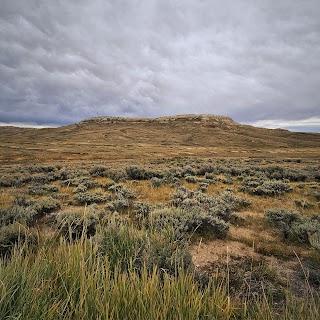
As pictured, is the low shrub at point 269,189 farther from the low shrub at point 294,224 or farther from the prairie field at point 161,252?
the low shrub at point 294,224

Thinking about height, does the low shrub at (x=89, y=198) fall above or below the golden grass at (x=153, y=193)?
above

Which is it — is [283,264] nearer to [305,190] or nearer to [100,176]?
[305,190]

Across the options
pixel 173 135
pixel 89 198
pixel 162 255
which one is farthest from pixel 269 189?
pixel 173 135

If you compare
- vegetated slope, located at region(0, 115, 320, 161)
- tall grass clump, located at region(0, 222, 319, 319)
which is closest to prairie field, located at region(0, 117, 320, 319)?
tall grass clump, located at region(0, 222, 319, 319)

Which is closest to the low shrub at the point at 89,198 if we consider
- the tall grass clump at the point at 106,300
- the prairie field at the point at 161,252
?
the prairie field at the point at 161,252

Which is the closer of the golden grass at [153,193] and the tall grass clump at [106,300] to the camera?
the tall grass clump at [106,300]

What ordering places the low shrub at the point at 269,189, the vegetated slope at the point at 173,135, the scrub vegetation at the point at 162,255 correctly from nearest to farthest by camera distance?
the scrub vegetation at the point at 162,255 < the low shrub at the point at 269,189 < the vegetated slope at the point at 173,135

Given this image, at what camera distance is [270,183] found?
12.1m

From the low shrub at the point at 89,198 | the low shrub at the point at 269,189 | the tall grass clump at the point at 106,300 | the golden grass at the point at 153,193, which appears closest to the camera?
the tall grass clump at the point at 106,300

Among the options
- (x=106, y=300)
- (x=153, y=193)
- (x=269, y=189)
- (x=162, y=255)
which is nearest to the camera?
(x=106, y=300)

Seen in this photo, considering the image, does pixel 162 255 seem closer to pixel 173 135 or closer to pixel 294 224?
pixel 294 224

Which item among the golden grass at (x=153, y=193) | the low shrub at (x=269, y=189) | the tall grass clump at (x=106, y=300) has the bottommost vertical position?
the golden grass at (x=153, y=193)

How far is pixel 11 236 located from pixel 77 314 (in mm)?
3938

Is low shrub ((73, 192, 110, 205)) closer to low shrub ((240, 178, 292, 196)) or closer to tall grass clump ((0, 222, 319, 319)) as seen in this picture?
low shrub ((240, 178, 292, 196))
